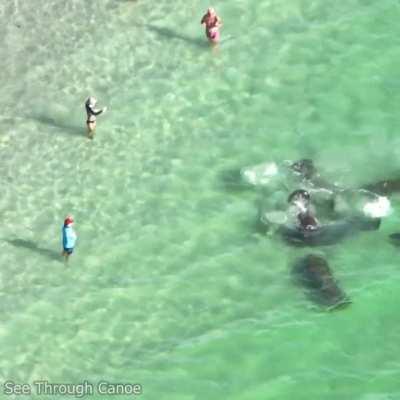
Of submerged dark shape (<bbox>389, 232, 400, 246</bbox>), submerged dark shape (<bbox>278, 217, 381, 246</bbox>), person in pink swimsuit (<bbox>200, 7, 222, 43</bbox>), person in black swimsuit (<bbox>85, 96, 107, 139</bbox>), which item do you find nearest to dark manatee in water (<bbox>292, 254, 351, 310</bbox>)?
submerged dark shape (<bbox>278, 217, 381, 246</bbox>)

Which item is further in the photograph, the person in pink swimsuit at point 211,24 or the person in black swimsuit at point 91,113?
the person in pink swimsuit at point 211,24

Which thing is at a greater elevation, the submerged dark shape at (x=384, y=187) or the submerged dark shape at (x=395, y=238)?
the submerged dark shape at (x=384, y=187)

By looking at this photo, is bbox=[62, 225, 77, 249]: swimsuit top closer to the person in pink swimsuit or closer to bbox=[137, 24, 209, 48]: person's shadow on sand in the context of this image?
the person in pink swimsuit

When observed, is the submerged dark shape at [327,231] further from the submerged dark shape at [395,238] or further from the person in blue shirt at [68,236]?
the person in blue shirt at [68,236]

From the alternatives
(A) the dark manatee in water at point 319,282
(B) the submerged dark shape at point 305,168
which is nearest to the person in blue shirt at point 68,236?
(A) the dark manatee in water at point 319,282

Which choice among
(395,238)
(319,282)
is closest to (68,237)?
(319,282)

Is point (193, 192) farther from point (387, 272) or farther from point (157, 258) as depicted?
point (387, 272)
